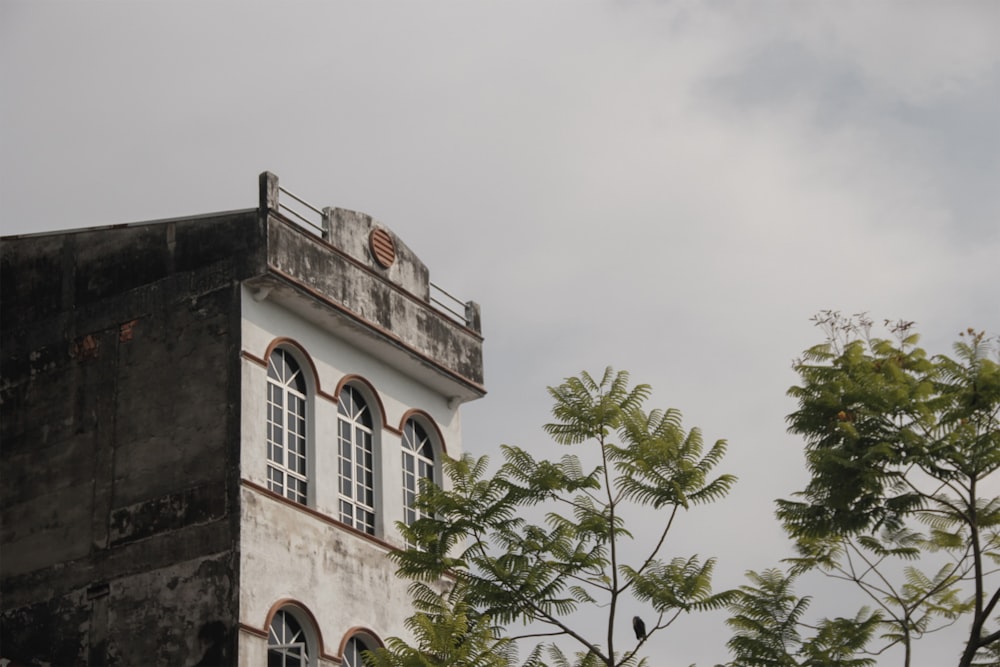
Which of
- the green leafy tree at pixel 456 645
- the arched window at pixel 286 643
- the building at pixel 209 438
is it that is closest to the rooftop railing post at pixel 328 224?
the building at pixel 209 438

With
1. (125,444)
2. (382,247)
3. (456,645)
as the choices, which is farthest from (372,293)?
(456,645)

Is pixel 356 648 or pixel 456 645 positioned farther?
pixel 356 648

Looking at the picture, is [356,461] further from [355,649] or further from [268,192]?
[268,192]

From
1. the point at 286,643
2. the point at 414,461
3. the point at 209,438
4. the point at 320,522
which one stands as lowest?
the point at 286,643

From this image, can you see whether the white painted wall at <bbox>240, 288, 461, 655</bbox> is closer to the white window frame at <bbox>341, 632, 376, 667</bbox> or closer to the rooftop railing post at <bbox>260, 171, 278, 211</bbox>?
the white window frame at <bbox>341, 632, 376, 667</bbox>

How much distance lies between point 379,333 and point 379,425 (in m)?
1.43

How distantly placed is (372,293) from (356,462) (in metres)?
2.61

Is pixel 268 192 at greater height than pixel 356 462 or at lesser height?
greater

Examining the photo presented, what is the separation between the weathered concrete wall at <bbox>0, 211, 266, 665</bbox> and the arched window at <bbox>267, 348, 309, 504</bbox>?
0.88 metres

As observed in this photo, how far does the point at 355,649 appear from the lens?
25.3 meters

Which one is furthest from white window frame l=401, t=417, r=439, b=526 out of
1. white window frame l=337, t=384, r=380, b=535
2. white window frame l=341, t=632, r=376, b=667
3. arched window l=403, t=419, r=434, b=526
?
white window frame l=341, t=632, r=376, b=667

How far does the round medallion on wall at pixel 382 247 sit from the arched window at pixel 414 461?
2534mm

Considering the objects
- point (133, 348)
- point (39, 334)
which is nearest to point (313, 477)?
point (133, 348)

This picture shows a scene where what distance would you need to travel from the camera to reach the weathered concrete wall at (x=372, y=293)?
25609 mm
